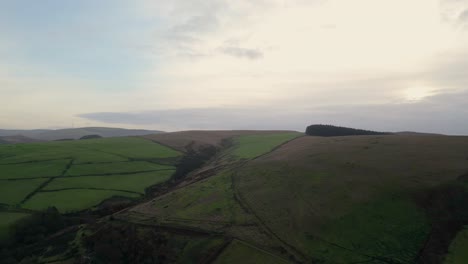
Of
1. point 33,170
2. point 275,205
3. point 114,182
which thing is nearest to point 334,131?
point 275,205

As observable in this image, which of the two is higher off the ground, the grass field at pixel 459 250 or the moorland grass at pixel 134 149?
the moorland grass at pixel 134 149

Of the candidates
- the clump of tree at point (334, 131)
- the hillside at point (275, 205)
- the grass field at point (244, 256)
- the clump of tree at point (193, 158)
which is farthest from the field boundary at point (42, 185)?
the clump of tree at point (334, 131)

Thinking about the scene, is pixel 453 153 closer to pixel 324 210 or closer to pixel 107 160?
pixel 324 210

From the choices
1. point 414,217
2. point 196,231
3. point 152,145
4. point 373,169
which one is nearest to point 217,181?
point 196,231

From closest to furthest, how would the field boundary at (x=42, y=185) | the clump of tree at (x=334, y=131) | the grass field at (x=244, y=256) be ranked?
the grass field at (x=244, y=256), the field boundary at (x=42, y=185), the clump of tree at (x=334, y=131)

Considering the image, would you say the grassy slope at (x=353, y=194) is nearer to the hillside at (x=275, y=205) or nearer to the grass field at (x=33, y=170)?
the hillside at (x=275, y=205)

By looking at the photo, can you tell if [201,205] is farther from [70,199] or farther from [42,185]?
[42,185]
